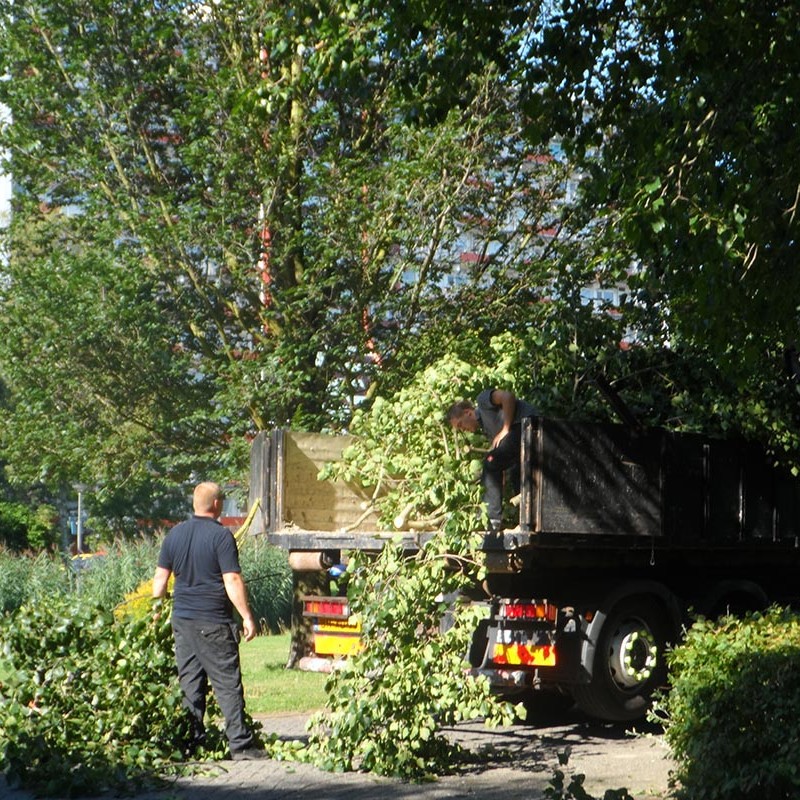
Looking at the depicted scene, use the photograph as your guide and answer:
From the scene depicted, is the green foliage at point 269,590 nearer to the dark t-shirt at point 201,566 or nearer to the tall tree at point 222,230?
the tall tree at point 222,230

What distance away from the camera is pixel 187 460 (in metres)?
15.8

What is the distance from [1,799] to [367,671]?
7.24 feet

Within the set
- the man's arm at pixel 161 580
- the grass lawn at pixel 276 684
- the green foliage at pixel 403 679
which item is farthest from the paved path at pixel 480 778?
the grass lawn at pixel 276 684

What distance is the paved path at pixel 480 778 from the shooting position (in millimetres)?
7691

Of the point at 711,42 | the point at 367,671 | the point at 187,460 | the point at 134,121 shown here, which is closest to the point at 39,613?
the point at 367,671

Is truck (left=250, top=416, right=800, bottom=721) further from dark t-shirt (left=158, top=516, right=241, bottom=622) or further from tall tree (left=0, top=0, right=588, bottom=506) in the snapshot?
tall tree (left=0, top=0, right=588, bottom=506)

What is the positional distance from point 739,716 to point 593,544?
356cm

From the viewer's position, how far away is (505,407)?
1007 centimetres

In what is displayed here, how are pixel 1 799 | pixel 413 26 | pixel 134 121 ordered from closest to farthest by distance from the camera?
pixel 1 799 < pixel 413 26 < pixel 134 121

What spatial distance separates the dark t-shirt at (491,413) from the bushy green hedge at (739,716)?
3.16 metres

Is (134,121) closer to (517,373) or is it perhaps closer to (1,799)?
(517,373)

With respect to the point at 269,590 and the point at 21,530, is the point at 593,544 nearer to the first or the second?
the point at 269,590

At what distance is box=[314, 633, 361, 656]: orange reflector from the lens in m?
11.1

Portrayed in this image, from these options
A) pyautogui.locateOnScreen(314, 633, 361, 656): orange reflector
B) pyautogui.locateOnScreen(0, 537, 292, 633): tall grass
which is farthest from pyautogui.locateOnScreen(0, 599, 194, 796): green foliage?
pyautogui.locateOnScreen(0, 537, 292, 633): tall grass
